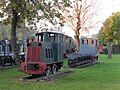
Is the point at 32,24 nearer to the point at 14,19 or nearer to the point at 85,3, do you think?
the point at 14,19

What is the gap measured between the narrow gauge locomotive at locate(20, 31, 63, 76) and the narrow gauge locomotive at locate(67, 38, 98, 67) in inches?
282

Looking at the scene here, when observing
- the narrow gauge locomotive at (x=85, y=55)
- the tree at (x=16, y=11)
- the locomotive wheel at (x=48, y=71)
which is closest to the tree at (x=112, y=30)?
the narrow gauge locomotive at (x=85, y=55)

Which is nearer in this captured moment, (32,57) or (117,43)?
(32,57)

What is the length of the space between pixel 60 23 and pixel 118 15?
5293cm

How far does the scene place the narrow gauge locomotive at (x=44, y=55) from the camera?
17.1 metres

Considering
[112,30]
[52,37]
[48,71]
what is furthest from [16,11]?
[112,30]

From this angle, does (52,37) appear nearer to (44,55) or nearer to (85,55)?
(44,55)

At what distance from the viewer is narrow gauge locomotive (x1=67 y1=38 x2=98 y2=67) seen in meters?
27.8

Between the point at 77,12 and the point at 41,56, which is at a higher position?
the point at 77,12

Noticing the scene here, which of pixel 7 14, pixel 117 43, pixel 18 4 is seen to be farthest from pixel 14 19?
pixel 117 43

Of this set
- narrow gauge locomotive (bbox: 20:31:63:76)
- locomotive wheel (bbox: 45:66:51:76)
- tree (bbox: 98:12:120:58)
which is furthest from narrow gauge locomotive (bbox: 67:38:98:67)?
tree (bbox: 98:12:120:58)

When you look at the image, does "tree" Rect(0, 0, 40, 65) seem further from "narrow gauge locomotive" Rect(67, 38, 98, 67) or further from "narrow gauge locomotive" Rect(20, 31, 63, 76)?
"narrow gauge locomotive" Rect(67, 38, 98, 67)

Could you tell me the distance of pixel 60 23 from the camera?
20281mm

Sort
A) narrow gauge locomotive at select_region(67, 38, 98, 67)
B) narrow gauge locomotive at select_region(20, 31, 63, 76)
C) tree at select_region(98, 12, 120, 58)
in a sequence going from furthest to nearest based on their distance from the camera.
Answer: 1. tree at select_region(98, 12, 120, 58)
2. narrow gauge locomotive at select_region(67, 38, 98, 67)
3. narrow gauge locomotive at select_region(20, 31, 63, 76)
